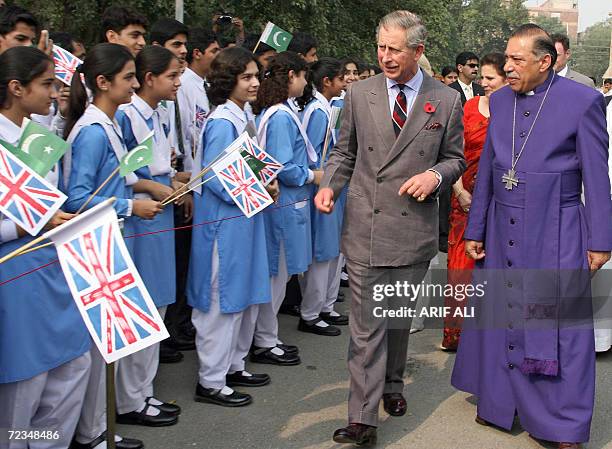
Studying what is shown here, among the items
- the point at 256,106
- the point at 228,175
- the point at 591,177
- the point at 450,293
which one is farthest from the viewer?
the point at 450,293

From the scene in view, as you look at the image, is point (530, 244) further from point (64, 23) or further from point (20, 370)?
point (64, 23)

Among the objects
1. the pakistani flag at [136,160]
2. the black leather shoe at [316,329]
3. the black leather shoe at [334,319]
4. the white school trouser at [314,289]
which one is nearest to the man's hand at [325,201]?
the pakistani flag at [136,160]

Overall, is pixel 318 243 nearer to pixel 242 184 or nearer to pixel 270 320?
pixel 270 320

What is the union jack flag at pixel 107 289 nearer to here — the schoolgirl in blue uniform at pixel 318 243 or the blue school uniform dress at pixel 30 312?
the blue school uniform dress at pixel 30 312

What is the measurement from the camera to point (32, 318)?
3.28 metres

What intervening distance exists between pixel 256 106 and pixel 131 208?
190 centimetres

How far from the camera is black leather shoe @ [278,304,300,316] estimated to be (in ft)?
21.6

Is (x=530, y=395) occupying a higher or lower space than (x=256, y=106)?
lower

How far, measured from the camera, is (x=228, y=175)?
4.21 metres

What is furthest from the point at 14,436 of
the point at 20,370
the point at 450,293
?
the point at 450,293

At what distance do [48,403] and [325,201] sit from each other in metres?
1.59

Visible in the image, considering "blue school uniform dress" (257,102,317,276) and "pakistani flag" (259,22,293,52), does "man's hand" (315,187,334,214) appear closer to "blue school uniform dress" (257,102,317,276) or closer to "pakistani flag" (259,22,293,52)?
"blue school uniform dress" (257,102,317,276)

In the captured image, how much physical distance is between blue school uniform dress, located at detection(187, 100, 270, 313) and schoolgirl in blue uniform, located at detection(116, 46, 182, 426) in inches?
8.4

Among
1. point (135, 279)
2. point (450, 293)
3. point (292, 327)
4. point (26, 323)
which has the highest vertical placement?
point (135, 279)
